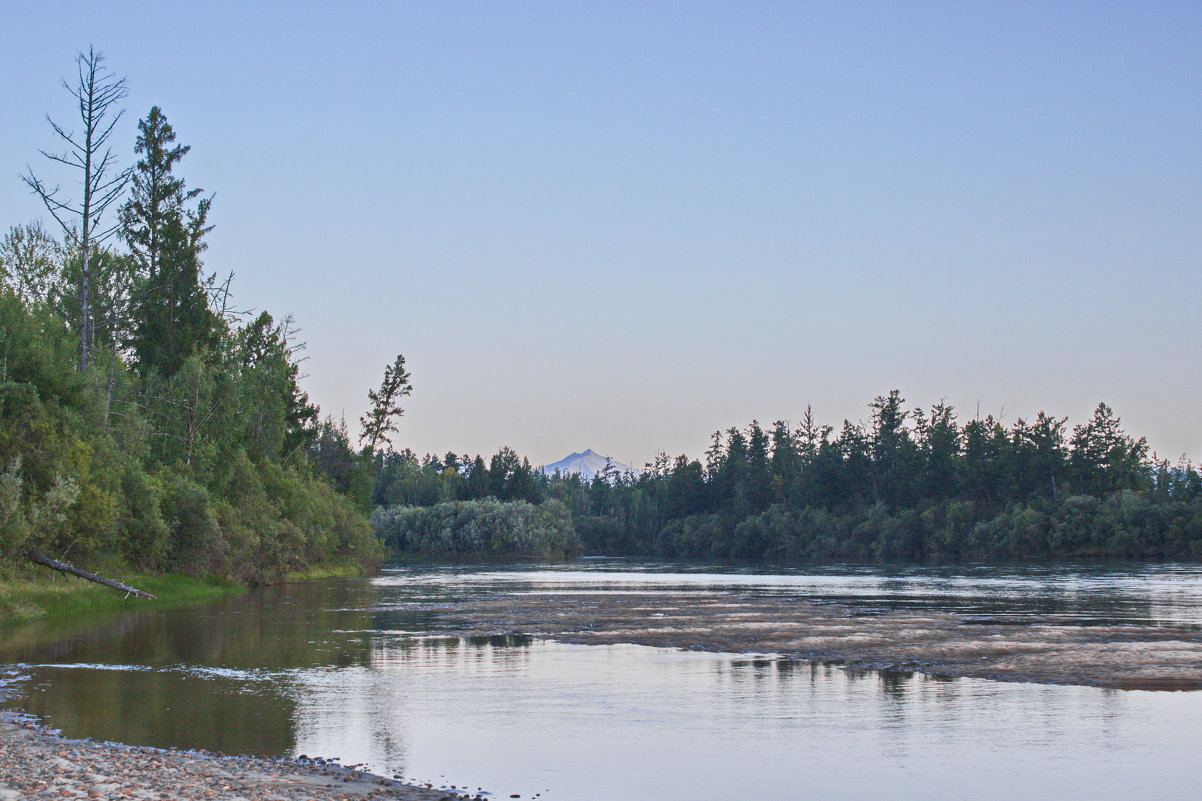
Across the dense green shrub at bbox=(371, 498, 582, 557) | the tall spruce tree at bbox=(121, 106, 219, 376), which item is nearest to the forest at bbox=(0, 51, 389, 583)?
the tall spruce tree at bbox=(121, 106, 219, 376)

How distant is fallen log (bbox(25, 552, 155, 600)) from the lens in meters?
40.7

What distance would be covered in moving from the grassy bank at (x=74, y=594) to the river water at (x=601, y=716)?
3.49m

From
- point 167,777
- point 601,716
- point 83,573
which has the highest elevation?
point 83,573

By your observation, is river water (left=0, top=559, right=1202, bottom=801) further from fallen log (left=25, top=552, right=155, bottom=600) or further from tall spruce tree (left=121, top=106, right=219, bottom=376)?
tall spruce tree (left=121, top=106, right=219, bottom=376)

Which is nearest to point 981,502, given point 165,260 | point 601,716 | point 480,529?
point 480,529

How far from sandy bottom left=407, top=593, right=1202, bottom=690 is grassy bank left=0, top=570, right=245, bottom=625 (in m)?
11.2

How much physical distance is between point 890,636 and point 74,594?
1182 inches

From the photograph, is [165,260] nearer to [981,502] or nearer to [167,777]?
[167,777]

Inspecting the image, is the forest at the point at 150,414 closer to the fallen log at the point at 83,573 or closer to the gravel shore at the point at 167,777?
the fallen log at the point at 83,573

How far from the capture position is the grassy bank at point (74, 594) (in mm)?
36625

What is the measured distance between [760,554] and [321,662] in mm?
167840

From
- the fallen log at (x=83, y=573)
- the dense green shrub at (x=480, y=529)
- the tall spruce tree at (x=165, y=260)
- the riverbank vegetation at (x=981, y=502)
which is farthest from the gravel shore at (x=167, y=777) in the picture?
the dense green shrub at (x=480, y=529)

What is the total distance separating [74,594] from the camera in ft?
136

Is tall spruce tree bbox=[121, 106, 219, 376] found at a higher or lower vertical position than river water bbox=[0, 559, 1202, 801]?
higher
